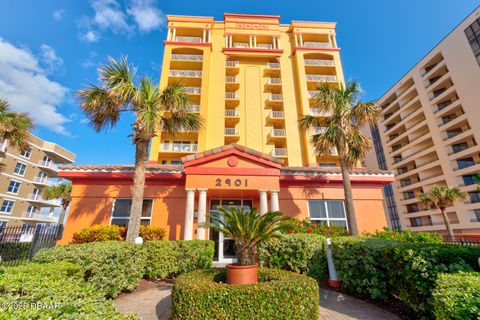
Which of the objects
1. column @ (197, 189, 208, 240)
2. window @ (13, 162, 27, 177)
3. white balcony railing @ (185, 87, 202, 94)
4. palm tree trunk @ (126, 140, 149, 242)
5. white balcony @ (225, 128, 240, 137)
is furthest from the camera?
window @ (13, 162, 27, 177)

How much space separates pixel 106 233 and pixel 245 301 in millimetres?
8698

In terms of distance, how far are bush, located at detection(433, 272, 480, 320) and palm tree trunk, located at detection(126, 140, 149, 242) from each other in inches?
357

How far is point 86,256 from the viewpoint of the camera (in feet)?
18.0

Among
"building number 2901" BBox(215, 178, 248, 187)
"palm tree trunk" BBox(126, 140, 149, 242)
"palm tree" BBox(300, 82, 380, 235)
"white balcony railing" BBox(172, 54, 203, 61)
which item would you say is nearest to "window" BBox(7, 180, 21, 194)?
"white balcony railing" BBox(172, 54, 203, 61)

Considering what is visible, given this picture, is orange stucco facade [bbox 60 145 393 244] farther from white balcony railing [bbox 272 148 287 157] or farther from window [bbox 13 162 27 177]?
window [bbox 13 162 27 177]

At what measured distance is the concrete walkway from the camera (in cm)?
503

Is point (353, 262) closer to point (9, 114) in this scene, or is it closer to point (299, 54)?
point (9, 114)

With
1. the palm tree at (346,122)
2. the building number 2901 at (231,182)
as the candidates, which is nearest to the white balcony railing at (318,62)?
the palm tree at (346,122)

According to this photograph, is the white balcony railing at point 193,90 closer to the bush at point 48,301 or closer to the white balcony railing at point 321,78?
the white balcony railing at point 321,78

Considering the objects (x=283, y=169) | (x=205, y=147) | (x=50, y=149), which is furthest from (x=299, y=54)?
(x=50, y=149)

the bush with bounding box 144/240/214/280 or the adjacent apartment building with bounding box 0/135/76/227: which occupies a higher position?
the adjacent apartment building with bounding box 0/135/76/227

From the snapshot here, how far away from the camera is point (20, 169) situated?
34062mm

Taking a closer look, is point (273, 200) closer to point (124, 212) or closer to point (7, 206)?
point (124, 212)

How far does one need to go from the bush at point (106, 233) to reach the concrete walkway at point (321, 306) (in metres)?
3.51
